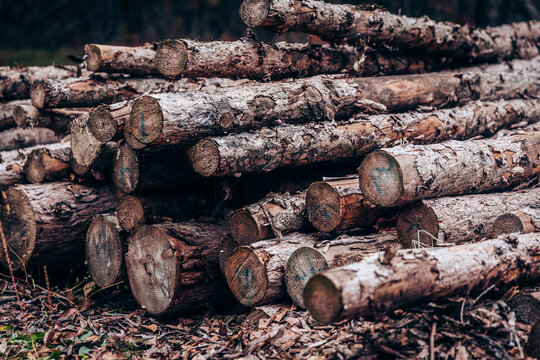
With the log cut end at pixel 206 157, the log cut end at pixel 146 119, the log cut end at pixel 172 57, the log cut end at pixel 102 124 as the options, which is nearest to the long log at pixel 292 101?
the log cut end at pixel 146 119

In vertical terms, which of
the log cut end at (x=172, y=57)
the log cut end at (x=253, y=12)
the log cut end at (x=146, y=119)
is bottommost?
the log cut end at (x=146, y=119)

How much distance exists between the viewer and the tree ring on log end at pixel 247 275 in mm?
3861

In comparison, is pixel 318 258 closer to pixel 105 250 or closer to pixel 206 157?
pixel 206 157

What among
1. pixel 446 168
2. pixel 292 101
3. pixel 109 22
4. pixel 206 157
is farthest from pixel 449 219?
pixel 109 22

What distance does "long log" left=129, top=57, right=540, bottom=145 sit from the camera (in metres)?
3.96

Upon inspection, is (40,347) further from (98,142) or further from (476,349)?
(476,349)

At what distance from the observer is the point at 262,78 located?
5082 mm

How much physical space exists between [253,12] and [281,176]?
5.17 ft

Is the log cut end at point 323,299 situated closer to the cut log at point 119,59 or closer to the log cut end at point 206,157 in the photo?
the log cut end at point 206,157

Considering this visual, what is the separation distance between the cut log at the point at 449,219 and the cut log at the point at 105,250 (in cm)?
263

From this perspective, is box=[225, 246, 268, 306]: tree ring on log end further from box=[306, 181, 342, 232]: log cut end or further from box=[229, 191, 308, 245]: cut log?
box=[306, 181, 342, 232]: log cut end

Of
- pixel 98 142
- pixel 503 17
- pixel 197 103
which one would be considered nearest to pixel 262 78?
pixel 197 103

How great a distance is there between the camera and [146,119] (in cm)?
396

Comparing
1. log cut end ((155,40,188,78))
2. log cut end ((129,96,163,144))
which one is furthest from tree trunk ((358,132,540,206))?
log cut end ((155,40,188,78))
